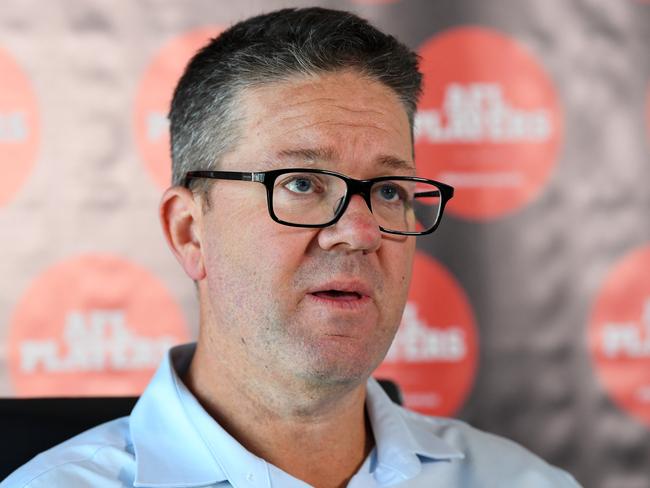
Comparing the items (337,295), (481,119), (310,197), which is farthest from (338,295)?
(481,119)

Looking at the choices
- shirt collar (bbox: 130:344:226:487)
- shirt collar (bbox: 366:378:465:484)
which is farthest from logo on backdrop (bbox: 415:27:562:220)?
shirt collar (bbox: 130:344:226:487)

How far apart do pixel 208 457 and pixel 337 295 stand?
0.30m

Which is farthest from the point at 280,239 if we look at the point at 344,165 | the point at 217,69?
the point at 217,69

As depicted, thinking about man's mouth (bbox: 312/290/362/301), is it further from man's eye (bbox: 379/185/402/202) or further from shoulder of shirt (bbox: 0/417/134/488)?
shoulder of shirt (bbox: 0/417/134/488)

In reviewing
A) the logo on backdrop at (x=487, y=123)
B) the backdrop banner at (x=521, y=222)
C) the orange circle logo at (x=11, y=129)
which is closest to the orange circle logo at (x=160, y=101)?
the backdrop banner at (x=521, y=222)

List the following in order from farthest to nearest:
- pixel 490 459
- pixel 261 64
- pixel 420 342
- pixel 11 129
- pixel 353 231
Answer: pixel 420 342
pixel 11 129
pixel 490 459
pixel 261 64
pixel 353 231

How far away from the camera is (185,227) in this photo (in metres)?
1.40

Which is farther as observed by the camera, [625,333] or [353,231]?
[625,333]

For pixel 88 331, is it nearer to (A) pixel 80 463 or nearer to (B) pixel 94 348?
(B) pixel 94 348

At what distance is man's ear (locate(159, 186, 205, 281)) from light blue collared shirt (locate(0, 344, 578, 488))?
0.16 meters

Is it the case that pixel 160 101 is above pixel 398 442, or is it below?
above

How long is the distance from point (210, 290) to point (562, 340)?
1310mm

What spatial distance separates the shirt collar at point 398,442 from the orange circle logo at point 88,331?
85cm

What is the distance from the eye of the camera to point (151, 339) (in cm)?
219
